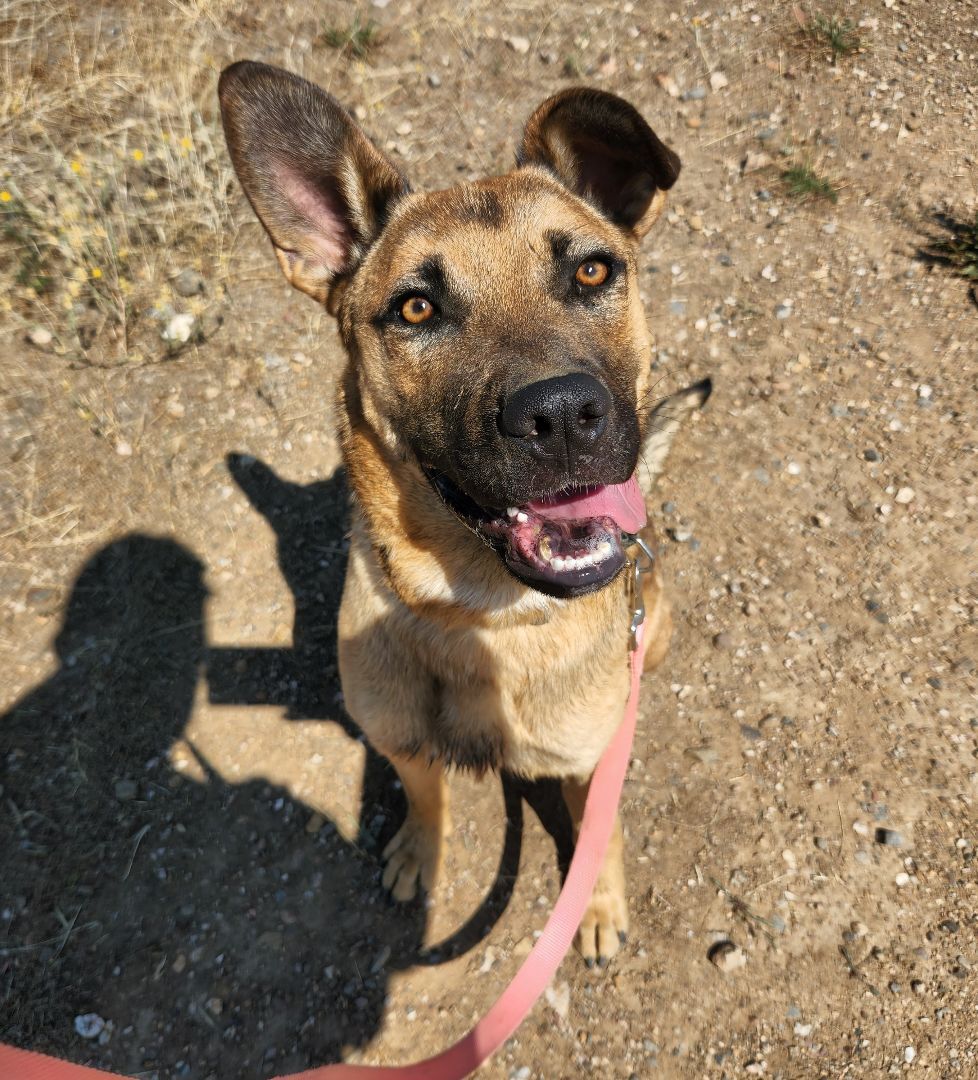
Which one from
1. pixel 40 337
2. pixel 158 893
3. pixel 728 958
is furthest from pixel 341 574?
pixel 728 958

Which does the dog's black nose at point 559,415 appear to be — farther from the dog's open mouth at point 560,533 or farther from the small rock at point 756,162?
the small rock at point 756,162

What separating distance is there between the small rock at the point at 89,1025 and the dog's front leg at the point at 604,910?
2.23m

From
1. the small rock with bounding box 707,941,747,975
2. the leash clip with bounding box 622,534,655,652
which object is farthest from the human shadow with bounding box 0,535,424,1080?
the leash clip with bounding box 622,534,655,652

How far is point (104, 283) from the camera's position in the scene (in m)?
5.17

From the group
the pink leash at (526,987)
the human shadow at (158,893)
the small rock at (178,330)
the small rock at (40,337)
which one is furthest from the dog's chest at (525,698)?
the small rock at (40,337)

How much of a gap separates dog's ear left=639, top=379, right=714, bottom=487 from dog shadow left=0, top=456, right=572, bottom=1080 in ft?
6.01

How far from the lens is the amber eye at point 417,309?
2635mm

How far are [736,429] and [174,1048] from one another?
14.9 feet

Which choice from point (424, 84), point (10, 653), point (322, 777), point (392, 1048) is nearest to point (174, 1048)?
point (392, 1048)

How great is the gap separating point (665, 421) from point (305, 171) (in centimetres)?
225

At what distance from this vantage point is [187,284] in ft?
17.3

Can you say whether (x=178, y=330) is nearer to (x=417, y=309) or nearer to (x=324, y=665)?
(x=324, y=665)

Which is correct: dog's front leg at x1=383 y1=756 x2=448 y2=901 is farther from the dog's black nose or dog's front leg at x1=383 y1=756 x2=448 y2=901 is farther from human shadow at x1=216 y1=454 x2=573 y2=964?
the dog's black nose

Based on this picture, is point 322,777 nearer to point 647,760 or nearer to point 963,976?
point 647,760
